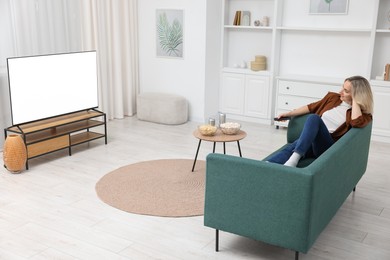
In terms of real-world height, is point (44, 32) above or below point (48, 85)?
above

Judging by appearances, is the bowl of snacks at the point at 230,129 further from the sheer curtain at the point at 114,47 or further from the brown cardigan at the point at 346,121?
the sheer curtain at the point at 114,47

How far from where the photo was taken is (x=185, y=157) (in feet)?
17.6

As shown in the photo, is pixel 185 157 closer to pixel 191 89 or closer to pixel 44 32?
pixel 191 89

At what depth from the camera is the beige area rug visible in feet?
13.0

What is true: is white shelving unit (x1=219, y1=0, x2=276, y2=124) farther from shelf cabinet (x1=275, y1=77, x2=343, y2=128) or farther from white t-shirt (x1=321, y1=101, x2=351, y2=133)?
white t-shirt (x1=321, y1=101, x2=351, y2=133)

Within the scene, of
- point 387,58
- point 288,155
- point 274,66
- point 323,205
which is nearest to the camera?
point 323,205

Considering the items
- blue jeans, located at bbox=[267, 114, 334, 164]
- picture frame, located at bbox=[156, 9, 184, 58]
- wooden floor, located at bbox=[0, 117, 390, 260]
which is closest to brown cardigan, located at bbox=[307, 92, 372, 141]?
blue jeans, located at bbox=[267, 114, 334, 164]

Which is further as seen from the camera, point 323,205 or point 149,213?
point 149,213

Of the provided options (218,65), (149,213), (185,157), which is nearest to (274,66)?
(218,65)

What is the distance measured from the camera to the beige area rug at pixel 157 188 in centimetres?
397

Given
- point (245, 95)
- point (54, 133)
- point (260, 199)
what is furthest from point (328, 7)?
point (260, 199)

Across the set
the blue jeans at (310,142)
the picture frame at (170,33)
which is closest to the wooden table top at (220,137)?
the blue jeans at (310,142)

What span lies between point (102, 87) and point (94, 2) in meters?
1.22

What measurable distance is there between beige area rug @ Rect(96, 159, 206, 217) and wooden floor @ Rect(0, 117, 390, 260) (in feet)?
0.35
